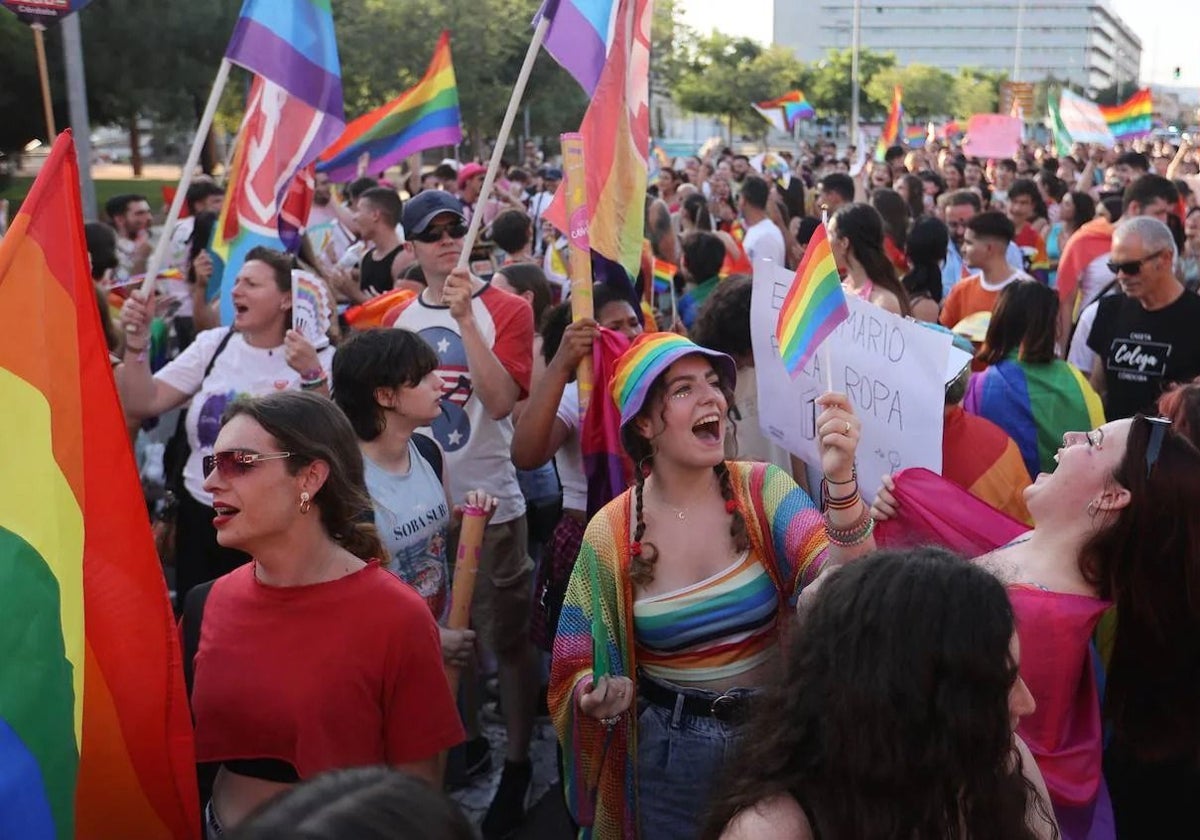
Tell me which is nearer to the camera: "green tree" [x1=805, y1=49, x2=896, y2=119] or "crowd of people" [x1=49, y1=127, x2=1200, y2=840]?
"crowd of people" [x1=49, y1=127, x2=1200, y2=840]

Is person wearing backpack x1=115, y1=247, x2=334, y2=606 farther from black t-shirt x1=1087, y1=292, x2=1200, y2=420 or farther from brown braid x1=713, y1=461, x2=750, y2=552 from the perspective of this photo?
black t-shirt x1=1087, y1=292, x2=1200, y2=420

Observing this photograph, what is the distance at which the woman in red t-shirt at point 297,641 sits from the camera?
2.60 metres

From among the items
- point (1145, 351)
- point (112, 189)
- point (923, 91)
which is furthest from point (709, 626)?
point (923, 91)

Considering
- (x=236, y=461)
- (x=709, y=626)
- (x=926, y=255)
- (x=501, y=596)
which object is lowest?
(x=501, y=596)

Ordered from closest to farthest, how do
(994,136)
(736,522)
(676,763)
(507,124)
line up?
1. (676,763)
2. (736,522)
3. (507,124)
4. (994,136)

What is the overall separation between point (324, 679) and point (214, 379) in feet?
7.21

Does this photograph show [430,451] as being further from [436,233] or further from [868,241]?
[868,241]

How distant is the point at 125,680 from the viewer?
2.37 meters

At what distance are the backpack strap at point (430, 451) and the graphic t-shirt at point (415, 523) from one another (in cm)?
7

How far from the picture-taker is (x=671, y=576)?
2947mm

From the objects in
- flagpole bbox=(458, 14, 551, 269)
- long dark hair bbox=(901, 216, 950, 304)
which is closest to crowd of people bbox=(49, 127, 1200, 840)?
flagpole bbox=(458, 14, 551, 269)

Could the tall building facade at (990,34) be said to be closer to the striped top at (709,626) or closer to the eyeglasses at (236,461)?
the striped top at (709,626)

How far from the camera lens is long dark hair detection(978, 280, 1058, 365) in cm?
422

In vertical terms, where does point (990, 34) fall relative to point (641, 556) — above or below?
above
